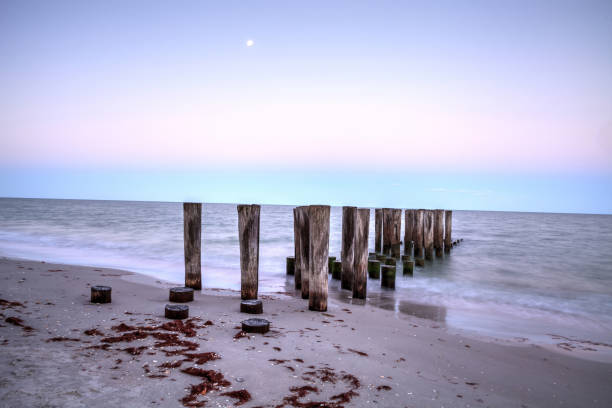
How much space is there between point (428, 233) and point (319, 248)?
12125 millimetres

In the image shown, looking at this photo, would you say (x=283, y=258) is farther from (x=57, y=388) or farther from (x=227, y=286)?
(x=57, y=388)

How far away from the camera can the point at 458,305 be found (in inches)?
357

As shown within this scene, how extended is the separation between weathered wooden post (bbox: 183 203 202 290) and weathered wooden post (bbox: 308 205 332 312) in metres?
2.37

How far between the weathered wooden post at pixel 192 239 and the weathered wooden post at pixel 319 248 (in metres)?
2.37

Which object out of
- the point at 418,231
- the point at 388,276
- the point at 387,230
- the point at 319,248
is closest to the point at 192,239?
the point at 319,248

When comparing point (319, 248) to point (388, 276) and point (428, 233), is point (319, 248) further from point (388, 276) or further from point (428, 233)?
point (428, 233)

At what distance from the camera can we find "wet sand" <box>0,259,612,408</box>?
10.2 feet

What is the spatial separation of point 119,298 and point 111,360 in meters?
2.88

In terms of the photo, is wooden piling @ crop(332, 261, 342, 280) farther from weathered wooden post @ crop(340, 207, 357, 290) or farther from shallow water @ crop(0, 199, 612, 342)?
weathered wooden post @ crop(340, 207, 357, 290)

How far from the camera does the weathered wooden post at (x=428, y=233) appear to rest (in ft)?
53.7

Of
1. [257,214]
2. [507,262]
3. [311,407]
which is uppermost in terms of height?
[257,214]

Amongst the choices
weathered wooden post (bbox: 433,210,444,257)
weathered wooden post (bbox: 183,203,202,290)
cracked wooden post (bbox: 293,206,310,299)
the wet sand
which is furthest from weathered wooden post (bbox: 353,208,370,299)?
weathered wooden post (bbox: 433,210,444,257)

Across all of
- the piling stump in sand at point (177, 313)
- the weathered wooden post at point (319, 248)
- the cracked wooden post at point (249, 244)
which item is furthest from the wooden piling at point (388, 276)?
the piling stump in sand at point (177, 313)

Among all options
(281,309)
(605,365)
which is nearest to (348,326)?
(281,309)
